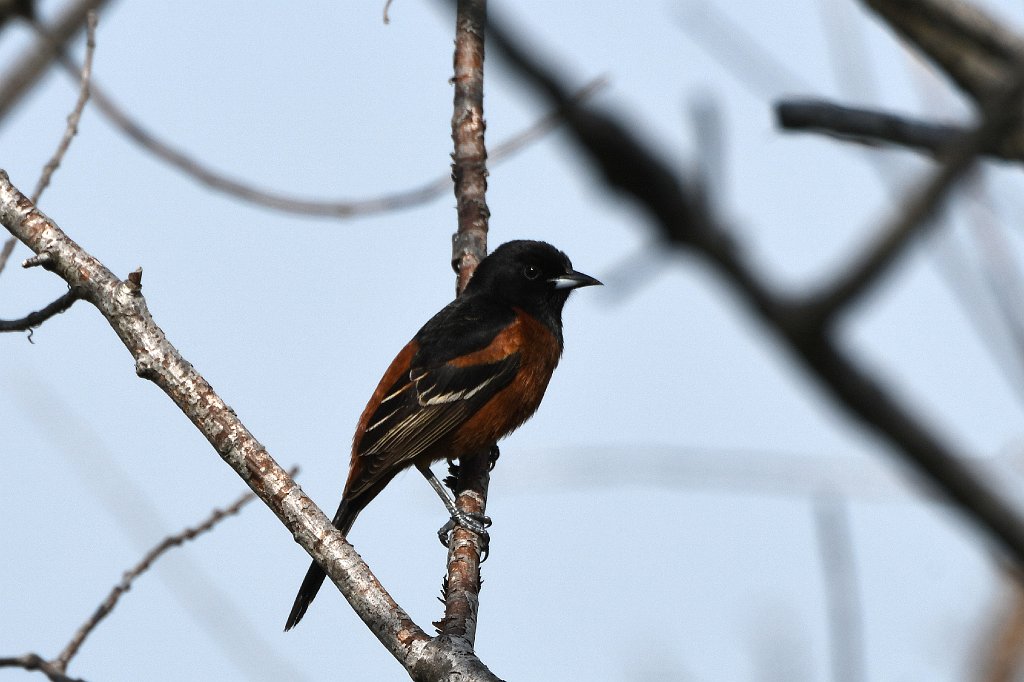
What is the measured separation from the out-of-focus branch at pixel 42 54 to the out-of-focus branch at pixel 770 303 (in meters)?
2.17

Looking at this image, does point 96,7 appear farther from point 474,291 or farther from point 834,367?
point 474,291

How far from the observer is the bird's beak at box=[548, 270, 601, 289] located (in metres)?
7.53

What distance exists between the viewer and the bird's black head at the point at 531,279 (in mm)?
7039

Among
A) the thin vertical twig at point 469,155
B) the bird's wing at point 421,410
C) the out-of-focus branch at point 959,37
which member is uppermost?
the thin vertical twig at point 469,155

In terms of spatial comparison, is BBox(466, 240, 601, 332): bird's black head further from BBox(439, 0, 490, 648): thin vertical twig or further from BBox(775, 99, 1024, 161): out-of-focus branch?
BBox(775, 99, 1024, 161): out-of-focus branch

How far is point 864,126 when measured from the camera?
236cm

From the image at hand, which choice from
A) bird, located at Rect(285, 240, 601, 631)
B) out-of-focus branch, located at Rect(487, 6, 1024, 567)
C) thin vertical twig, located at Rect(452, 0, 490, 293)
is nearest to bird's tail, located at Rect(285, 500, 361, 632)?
bird, located at Rect(285, 240, 601, 631)

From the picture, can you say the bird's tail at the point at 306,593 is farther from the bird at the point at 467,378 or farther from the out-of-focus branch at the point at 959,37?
the out-of-focus branch at the point at 959,37

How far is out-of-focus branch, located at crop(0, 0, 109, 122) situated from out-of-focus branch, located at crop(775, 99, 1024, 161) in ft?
5.58

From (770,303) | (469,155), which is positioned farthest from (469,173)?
(770,303)

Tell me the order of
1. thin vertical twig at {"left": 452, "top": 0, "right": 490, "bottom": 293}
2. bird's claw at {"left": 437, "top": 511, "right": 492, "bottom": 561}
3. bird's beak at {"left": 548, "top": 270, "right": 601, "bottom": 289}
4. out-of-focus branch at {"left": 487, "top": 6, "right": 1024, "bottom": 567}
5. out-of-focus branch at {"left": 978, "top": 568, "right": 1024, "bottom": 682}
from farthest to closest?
out-of-focus branch at {"left": 978, "top": 568, "right": 1024, "bottom": 682} → bird's beak at {"left": 548, "top": 270, "right": 601, "bottom": 289} → thin vertical twig at {"left": 452, "top": 0, "right": 490, "bottom": 293} → bird's claw at {"left": 437, "top": 511, "right": 492, "bottom": 561} → out-of-focus branch at {"left": 487, "top": 6, "right": 1024, "bottom": 567}

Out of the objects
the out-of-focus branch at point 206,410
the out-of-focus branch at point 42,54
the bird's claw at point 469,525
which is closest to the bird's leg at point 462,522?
the bird's claw at point 469,525

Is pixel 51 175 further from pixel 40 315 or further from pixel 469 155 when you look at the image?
pixel 469 155

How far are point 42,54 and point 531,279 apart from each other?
461 cm
